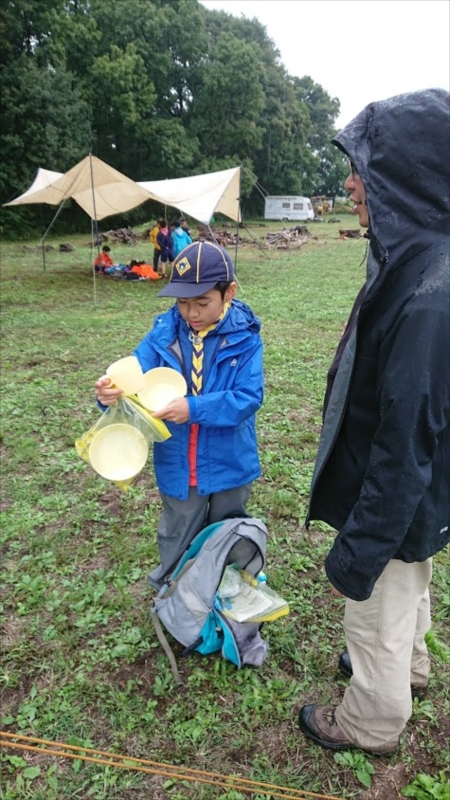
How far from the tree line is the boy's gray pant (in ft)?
66.2

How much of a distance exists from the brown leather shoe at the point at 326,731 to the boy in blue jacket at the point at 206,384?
2.64 ft

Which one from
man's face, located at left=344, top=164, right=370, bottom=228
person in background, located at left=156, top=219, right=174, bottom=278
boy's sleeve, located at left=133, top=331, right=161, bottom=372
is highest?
person in background, located at left=156, top=219, right=174, bottom=278

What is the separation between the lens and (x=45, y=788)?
1747 mm

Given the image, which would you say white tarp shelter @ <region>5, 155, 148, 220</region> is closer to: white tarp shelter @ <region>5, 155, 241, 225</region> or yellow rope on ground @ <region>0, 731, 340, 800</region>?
white tarp shelter @ <region>5, 155, 241, 225</region>

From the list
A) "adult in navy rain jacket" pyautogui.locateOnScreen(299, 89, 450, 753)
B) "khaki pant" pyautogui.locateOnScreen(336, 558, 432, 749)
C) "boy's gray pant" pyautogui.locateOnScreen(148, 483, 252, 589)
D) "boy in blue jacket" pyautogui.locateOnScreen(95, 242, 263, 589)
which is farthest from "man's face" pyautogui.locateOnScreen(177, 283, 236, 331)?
"khaki pant" pyautogui.locateOnScreen(336, 558, 432, 749)

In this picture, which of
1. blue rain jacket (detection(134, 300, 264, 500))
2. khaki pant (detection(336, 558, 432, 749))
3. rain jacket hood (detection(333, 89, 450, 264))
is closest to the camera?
rain jacket hood (detection(333, 89, 450, 264))

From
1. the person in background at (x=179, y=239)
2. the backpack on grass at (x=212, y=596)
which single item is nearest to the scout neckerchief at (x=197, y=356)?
the backpack on grass at (x=212, y=596)

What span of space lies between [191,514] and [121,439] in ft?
1.74

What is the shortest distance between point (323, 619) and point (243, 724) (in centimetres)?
63

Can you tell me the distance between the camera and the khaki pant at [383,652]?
145 centimetres

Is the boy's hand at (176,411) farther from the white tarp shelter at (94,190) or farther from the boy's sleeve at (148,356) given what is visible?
the white tarp shelter at (94,190)

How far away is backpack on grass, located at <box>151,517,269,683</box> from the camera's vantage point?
1998 millimetres

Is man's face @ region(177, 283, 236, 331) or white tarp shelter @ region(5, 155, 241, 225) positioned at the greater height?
white tarp shelter @ region(5, 155, 241, 225)

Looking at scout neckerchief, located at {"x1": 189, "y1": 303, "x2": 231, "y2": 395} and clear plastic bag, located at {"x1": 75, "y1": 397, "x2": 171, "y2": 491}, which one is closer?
clear plastic bag, located at {"x1": 75, "y1": 397, "x2": 171, "y2": 491}
